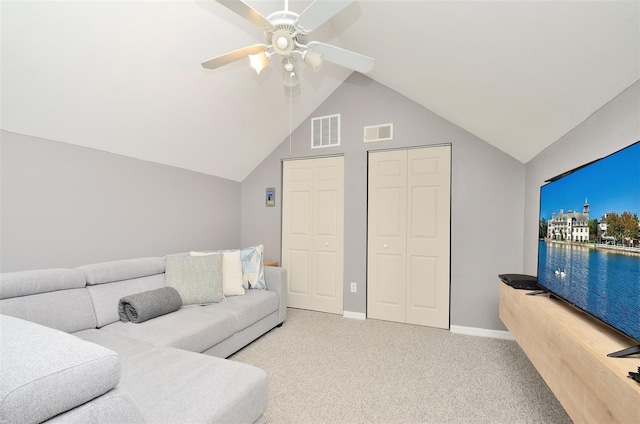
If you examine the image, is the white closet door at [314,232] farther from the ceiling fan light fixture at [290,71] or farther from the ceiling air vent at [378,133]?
the ceiling fan light fixture at [290,71]

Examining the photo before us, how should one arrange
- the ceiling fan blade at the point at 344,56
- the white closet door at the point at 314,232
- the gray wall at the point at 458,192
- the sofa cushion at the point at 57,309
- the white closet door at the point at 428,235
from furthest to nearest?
the white closet door at the point at 314,232 → the white closet door at the point at 428,235 → the gray wall at the point at 458,192 → the ceiling fan blade at the point at 344,56 → the sofa cushion at the point at 57,309

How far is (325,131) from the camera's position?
154 inches

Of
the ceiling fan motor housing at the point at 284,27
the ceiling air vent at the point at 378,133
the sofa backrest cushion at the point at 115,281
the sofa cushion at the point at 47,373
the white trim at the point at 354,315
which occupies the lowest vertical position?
the white trim at the point at 354,315

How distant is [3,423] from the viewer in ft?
2.04

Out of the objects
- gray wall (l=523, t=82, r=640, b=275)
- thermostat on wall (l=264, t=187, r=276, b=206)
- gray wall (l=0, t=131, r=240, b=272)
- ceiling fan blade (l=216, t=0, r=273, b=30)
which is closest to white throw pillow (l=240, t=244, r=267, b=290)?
gray wall (l=0, t=131, r=240, b=272)

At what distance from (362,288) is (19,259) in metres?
3.18

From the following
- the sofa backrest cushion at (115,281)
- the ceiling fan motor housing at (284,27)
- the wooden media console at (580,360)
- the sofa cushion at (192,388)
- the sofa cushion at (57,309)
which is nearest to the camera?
the wooden media console at (580,360)

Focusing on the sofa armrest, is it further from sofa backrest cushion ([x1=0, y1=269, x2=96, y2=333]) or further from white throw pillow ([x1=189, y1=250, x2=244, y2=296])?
sofa backrest cushion ([x1=0, y1=269, x2=96, y2=333])

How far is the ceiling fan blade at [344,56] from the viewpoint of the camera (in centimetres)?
182

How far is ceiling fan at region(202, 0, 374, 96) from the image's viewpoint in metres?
1.47

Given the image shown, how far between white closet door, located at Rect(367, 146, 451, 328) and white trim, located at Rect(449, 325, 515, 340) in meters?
0.12

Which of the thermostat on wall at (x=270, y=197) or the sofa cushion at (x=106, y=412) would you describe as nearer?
the sofa cushion at (x=106, y=412)

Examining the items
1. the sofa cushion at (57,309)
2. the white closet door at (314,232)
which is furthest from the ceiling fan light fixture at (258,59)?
the white closet door at (314,232)

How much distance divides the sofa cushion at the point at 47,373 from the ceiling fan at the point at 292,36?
61.9 inches
